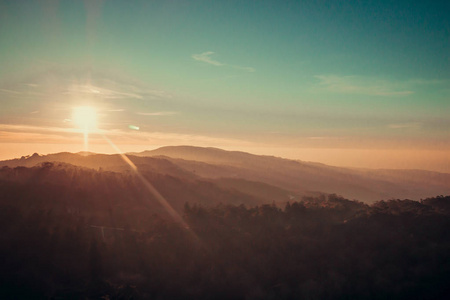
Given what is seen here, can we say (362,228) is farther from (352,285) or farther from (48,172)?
(48,172)

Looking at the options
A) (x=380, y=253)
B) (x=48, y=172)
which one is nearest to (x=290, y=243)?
(x=380, y=253)

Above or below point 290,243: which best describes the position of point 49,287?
below

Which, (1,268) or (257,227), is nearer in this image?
(1,268)

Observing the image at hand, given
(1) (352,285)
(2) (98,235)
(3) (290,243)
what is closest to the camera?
(1) (352,285)

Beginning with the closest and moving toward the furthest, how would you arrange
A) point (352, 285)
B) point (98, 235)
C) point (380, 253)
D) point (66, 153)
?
point (352, 285) < point (380, 253) < point (98, 235) < point (66, 153)

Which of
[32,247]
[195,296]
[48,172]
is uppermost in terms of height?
[48,172]

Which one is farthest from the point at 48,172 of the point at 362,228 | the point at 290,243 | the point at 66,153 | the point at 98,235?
the point at 66,153

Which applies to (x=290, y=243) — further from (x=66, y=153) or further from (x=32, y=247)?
(x=66, y=153)

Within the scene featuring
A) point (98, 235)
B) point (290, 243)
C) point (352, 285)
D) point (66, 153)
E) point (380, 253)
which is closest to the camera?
point (352, 285)

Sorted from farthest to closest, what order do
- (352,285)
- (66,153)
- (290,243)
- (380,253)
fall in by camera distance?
(66,153)
(290,243)
(380,253)
(352,285)
